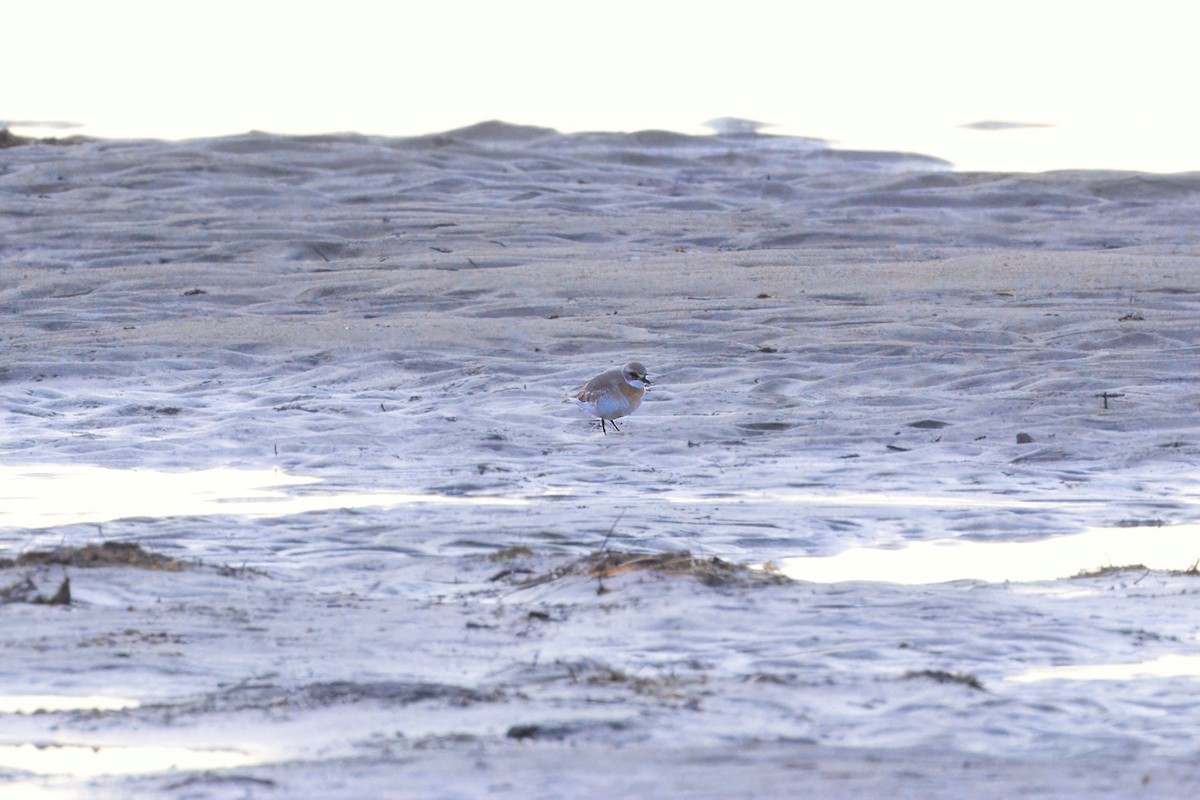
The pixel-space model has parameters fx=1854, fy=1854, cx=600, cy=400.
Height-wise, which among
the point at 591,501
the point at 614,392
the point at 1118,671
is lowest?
the point at 1118,671

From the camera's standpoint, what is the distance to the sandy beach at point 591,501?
4.16 m

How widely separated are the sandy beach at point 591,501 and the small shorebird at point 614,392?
0.16m

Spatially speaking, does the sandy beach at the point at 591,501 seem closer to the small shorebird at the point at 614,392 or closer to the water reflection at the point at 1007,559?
the water reflection at the point at 1007,559

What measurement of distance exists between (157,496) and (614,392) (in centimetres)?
223

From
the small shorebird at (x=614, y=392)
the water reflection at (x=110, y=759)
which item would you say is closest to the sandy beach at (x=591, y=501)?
the water reflection at (x=110, y=759)

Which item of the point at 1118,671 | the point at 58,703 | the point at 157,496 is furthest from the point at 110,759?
the point at 157,496

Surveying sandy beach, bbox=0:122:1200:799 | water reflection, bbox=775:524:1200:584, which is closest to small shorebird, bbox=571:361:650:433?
sandy beach, bbox=0:122:1200:799

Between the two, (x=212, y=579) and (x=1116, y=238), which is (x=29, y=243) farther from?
(x=212, y=579)

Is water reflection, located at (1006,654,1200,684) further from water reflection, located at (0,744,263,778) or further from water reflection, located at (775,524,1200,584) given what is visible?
water reflection, located at (0,744,263,778)

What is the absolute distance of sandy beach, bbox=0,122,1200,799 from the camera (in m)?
4.16

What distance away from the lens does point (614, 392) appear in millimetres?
8570

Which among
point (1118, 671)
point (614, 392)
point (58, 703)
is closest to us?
point (58, 703)

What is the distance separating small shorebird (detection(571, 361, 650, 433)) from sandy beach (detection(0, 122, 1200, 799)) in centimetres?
16

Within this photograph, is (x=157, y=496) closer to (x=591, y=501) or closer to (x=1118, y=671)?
(x=591, y=501)
